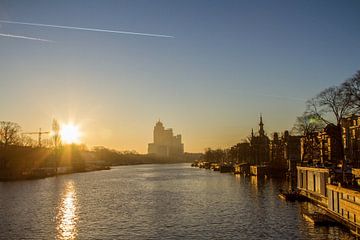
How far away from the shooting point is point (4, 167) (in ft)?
452

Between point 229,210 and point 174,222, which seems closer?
point 174,222

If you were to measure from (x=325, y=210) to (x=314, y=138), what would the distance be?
5789 cm

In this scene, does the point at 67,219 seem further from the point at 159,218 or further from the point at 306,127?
the point at 306,127

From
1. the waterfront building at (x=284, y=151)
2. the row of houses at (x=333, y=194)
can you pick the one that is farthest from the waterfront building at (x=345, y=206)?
the waterfront building at (x=284, y=151)

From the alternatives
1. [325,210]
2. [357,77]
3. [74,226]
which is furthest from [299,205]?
[74,226]

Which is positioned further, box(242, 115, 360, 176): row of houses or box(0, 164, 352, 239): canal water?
box(242, 115, 360, 176): row of houses

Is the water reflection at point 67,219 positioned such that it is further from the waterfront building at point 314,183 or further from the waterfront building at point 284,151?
the waterfront building at point 284,151

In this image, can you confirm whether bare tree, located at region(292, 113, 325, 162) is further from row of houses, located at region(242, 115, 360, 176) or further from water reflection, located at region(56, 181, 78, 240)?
water reflection, located at region(56, 181, 78, 240)

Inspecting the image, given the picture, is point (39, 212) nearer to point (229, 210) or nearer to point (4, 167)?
point (229, 210)

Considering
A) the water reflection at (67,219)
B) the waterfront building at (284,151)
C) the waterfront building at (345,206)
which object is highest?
the waterfront building at (284,151)

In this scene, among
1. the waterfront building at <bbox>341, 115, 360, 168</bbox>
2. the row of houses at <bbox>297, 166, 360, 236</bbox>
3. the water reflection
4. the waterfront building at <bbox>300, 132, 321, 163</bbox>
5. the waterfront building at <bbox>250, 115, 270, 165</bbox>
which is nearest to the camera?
the row of houses at <bbox>297, 166, 360, 236</bbox>

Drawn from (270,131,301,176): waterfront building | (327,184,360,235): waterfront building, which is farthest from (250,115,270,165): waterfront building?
(327,184,360,235): waterfront building

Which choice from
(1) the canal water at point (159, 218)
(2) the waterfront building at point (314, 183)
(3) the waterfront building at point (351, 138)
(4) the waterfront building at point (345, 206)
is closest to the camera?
(4) the waterfront building at point (345, 206)

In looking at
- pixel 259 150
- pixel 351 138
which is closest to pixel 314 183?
pixel 351 138
